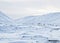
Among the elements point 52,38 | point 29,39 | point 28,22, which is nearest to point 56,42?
point 52,38

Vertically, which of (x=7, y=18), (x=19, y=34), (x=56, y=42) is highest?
(x=7, y=18)

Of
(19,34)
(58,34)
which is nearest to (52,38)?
(58,34)

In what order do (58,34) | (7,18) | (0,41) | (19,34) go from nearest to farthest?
(0,41) → (58,34) → (19,34) → (7,18)

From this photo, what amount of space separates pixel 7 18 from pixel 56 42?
1256mm

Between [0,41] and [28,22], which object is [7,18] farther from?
[0,41]

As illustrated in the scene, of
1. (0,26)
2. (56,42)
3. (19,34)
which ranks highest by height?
(0,26)

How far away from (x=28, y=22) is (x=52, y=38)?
1158 mm

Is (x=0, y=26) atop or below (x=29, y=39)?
atop

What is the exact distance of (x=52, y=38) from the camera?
6.58 feet

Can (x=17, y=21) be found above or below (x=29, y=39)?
above

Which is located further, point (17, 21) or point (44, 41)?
point (17, 21)

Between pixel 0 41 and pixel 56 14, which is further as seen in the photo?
pixel 56 14

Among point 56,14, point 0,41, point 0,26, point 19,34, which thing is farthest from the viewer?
point 56,14

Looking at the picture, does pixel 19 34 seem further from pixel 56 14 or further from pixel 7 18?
pixel 56 14
